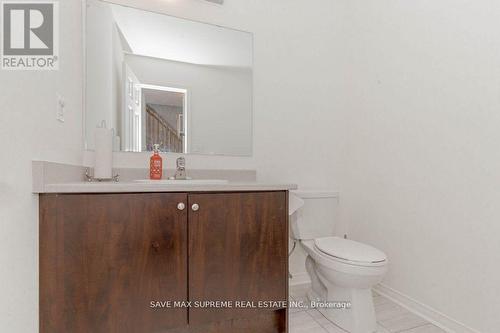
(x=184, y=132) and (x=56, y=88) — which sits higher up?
(x=56, y=88)

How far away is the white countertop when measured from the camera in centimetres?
103

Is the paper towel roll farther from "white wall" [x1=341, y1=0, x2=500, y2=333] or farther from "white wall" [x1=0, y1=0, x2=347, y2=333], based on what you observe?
"white wall" [x1=341, y1=0, x2=500, y2=333]

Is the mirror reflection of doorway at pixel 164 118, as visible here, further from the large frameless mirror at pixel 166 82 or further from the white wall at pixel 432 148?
the white wall at pixel 432 148

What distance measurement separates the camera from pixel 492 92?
1320 millimetres

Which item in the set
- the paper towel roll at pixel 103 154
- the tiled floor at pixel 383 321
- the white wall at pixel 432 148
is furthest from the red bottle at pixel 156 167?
the white wall at pixel 432 148

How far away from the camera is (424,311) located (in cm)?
163

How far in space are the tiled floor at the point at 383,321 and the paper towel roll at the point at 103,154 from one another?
54.2 inches

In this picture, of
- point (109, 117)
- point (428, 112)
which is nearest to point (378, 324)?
point (428, 112)

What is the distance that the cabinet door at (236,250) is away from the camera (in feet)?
4.02

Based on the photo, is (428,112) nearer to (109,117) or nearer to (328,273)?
(328,273)

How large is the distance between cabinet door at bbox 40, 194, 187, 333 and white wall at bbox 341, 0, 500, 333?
1439mm

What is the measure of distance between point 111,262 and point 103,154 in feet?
2.09

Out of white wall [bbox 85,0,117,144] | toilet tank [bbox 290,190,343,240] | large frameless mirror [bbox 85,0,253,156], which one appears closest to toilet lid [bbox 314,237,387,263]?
toilet tank [bbox 290,190,343,240]

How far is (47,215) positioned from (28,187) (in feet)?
0.44
